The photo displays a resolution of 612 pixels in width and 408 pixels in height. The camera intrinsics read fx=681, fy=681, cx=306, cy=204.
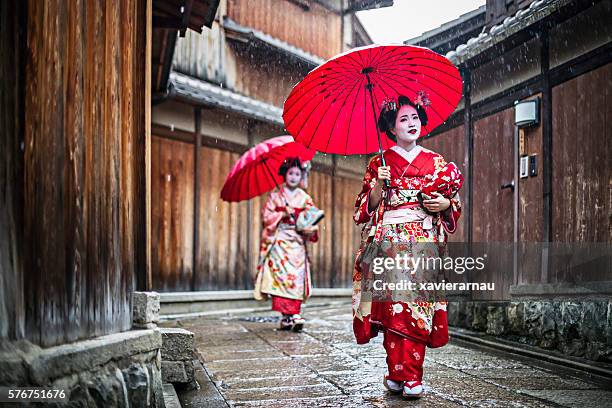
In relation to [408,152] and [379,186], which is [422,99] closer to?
[408,152]

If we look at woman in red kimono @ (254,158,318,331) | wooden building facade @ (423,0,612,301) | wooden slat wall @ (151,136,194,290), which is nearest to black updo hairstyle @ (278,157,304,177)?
woman in red kimono @ (254,158,318,331)

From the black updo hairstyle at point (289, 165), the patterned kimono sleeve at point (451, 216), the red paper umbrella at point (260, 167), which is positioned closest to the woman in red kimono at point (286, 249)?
the black updo hairstyle at point (289, 165)

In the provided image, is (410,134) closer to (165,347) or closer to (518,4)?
(165,347)

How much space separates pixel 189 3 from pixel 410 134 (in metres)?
3.31

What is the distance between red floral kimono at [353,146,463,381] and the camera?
4.95 meters

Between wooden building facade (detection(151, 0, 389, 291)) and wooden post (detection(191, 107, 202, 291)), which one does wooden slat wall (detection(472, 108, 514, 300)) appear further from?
wooden post (detection(191, 107, 202, 291))

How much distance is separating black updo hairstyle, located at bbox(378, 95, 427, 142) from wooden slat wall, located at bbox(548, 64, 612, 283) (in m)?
2.59

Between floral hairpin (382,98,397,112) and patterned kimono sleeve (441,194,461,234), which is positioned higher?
floral hairpin (382,98,397,112)

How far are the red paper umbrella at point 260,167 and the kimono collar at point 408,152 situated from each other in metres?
3.81

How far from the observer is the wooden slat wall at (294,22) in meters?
13.9

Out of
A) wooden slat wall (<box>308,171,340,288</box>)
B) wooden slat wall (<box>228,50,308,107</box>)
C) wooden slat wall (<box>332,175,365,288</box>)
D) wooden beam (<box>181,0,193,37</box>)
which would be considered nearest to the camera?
wooden beam (<box>181,0,193,37</box>)

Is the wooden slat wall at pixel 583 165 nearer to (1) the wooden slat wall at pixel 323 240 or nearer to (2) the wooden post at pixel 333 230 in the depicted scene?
(1) the wooden slat wall at pixel 323 240

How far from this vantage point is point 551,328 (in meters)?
6.85

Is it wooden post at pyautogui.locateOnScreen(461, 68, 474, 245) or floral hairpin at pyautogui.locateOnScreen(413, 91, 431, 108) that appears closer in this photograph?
floral hairpin at pyautogui.locateOnScreen(413, 91, 431, 108)
